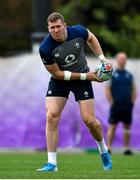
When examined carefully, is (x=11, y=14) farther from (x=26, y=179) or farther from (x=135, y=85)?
(x=26, y=179)

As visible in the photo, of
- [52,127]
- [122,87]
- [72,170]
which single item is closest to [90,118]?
[52,127]

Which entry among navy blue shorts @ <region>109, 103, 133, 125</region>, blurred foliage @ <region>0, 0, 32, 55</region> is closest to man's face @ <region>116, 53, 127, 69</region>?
navy blue shorts @ <region>109, 103, 133, 125</region>

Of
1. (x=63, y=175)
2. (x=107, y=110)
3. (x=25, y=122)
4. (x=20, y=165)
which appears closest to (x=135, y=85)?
(x=107, y=110)

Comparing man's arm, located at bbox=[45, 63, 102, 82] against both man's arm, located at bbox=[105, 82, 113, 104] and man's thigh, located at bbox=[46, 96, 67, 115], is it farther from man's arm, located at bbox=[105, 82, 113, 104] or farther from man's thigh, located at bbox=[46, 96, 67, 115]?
man's arm, located at bbox=[105, 82, 113, 104]

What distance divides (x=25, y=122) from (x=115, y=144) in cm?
208

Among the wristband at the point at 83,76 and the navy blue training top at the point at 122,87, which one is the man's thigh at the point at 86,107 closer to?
the wristband at the point at 83,76

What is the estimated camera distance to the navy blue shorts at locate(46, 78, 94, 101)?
11750 mm

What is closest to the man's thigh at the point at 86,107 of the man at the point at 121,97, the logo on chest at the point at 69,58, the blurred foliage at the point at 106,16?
the logo on chest at the point at 69,58

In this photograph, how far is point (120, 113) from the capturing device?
719 inches

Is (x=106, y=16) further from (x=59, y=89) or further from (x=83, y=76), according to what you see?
(x=83, y=76)

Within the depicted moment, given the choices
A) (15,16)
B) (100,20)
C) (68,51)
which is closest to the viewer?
(68,51)

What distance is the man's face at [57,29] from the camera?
1144 cm

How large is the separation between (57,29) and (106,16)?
20.8 m

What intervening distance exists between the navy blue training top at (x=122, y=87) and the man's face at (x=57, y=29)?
21.7ft
